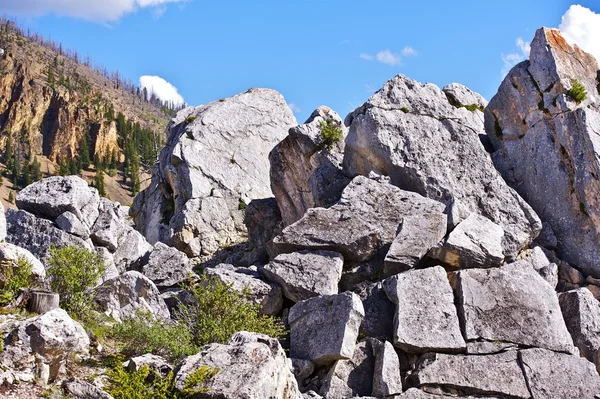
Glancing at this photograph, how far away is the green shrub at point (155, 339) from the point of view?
13469 millimetres

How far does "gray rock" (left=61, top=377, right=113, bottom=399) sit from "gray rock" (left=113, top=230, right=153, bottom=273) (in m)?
14.5

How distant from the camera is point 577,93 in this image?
22.8m

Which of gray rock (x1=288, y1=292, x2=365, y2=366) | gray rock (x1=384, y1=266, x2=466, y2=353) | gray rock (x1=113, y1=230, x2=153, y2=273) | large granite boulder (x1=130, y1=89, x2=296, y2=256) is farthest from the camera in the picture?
large granite boulder (x1=130, y1=89, x2=296, y2=256)

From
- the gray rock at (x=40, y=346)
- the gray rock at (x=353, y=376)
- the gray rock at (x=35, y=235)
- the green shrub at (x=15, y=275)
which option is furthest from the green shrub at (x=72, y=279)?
the gray rock at (x=35, y=235)

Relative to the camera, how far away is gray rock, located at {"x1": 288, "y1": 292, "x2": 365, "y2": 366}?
1482cm

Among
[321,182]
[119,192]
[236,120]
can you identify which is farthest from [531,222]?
[119,192]

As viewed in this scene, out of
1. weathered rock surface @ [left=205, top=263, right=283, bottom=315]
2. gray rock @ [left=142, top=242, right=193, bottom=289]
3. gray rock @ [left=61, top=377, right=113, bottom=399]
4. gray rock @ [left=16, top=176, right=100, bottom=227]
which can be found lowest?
gray rock @ [left=61, top=377, right=113, bottom=399]

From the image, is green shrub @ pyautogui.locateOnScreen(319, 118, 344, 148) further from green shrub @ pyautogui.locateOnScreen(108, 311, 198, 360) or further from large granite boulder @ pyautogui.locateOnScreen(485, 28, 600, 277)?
green shrub @ pyautogui.locateOnScreen(108, 311, 198, 360)

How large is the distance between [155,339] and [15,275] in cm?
438

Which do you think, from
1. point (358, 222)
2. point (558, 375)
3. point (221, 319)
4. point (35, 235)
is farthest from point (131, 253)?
point (558, 375)

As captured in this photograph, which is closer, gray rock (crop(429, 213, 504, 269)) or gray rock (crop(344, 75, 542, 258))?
gray rock (crop(429, 213, 504, 269))

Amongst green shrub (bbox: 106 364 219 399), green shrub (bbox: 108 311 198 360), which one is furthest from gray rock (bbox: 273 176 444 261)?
green shrub (bbox: 106 364 219 399)

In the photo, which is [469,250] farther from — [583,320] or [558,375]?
[558,375]

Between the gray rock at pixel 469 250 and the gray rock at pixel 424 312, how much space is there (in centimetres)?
95
